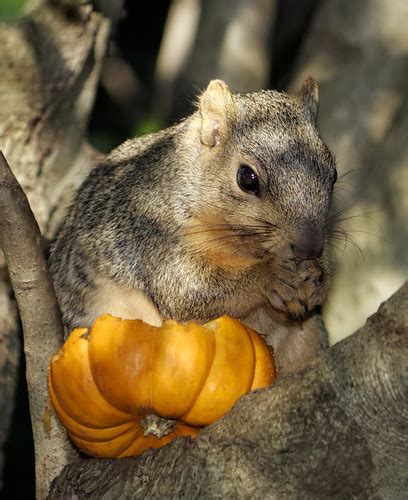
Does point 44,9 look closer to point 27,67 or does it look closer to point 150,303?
point 27,67

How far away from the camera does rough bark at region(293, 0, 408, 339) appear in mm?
6070

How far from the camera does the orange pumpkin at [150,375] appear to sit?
11.3 ft

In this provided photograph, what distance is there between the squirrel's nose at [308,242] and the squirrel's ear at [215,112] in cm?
74

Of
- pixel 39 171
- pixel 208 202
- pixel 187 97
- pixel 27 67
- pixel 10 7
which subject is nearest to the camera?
pixel 10 7

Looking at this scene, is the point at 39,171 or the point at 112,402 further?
the point at 39,171

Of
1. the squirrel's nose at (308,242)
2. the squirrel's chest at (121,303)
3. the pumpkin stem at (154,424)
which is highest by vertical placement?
the squirrel's nose at (308,242)

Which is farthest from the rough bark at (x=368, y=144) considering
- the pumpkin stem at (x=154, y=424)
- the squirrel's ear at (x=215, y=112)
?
the pumpkin stem at (x=154, y=424)

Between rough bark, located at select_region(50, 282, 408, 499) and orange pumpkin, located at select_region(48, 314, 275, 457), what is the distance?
0.20 metres

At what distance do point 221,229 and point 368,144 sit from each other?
2187 mm

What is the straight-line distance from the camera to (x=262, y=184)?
13.6 ft

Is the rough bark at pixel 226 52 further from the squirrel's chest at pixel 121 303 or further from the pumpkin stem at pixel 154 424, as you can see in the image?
the pumpkin stem at pixel 154 424

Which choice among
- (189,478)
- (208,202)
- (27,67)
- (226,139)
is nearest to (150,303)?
(208,202)

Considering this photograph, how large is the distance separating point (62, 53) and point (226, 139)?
1.52m

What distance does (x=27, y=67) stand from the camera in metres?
5.39
